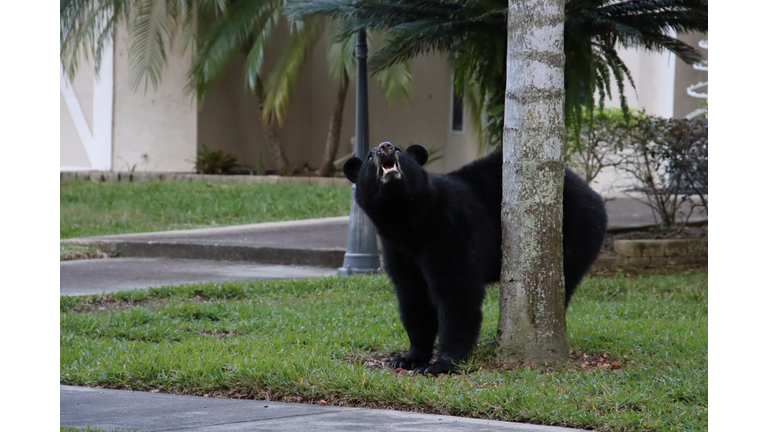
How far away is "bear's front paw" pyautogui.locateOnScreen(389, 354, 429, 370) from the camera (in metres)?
5.04

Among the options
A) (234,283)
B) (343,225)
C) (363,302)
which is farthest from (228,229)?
(363,302)

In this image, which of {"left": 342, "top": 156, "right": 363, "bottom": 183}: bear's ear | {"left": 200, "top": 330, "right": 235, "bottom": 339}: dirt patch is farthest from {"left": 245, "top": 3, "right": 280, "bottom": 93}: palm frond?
{"left": 342, "top": 156, "right": 363, "bottom": 183}: bear's ear

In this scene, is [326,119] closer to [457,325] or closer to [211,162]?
[211,162]

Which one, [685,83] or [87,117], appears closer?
[685,83]

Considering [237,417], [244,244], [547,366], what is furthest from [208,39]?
[237,417]

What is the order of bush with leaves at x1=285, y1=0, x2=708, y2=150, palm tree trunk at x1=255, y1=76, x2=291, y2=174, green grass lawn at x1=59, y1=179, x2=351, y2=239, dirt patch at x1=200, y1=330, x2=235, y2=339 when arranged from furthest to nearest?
palm tree trunk at x1=255, y1=76, x2=291, y2=174 → green grass lawn at x1=59, y1=179, x2=351, y2=239 → bush with leaves at x1=285, y1=0, x2=708, y2=150 → dirt patch at x1=200, y1=330, x2=235, y2=339

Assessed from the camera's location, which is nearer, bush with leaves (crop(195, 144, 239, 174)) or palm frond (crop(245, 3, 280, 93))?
palm frond (crop(245, 3, 280, 93))

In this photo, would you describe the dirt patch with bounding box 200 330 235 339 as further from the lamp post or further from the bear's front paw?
the lamp post

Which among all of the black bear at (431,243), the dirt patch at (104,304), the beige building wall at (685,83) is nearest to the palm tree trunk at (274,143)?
the beige building wall at (685,83)

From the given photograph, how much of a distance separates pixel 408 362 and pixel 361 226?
3930 millimetres

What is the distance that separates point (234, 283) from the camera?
8055mm

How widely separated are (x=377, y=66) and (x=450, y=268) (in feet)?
14.6

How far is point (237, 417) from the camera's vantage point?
12.2 ft

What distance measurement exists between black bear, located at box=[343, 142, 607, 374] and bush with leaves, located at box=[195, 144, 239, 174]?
1390 cm
